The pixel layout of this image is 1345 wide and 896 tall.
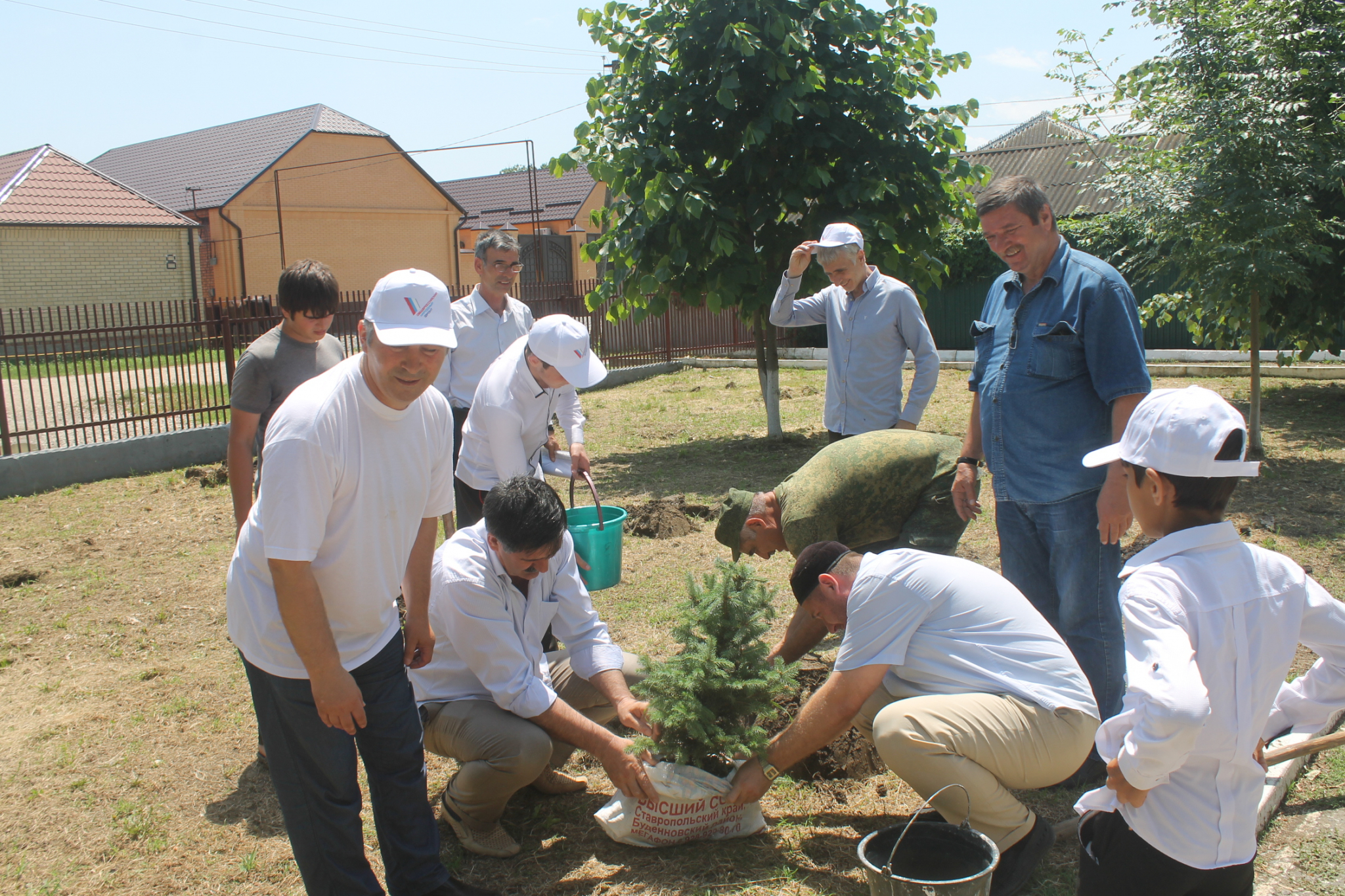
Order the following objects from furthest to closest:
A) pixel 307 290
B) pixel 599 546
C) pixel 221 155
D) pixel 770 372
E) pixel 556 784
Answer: pixel 221 155
pixel 770 372
pixel 599 546
pixel 307 290
pixel 556 784

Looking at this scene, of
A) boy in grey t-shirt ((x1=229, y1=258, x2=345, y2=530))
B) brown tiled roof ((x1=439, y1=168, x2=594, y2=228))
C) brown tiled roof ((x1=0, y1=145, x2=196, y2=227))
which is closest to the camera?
boy in grey t-shirt ((x1=229, y1=258, x2=345, y2=530))

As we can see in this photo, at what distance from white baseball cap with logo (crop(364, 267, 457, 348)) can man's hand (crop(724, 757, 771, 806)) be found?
63.7 inches

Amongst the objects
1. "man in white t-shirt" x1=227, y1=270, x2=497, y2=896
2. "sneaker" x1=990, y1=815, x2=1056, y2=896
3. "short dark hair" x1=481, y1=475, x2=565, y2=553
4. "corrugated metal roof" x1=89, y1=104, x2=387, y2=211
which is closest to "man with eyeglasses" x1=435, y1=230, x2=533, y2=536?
"short dark hair" x1=481, y1=475, x2=565, y2=553

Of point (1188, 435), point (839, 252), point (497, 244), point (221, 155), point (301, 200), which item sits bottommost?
point (1188, 435)

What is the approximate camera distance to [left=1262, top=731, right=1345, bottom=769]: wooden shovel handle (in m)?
3.00

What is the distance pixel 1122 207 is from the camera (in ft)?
28.6

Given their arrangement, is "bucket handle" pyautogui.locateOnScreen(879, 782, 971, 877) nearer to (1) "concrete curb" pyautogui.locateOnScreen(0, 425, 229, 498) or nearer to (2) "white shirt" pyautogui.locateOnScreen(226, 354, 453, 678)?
(2) "white shirt" pyautogui.locateOnScreen(226, 354, 453, 678)

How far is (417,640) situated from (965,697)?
1645mm

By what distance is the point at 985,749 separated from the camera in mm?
2701

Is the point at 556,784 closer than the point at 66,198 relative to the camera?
Yes

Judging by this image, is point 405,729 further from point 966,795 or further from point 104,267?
point 104,267

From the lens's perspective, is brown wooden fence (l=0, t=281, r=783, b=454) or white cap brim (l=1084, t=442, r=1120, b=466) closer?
white cap brim (l=1084, t=442, r=1120, b=466)

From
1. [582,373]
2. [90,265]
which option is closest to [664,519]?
[582,373]

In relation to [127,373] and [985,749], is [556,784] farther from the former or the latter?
[127,373]
